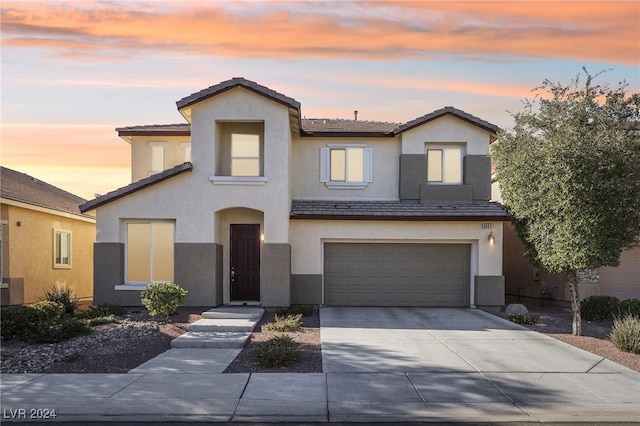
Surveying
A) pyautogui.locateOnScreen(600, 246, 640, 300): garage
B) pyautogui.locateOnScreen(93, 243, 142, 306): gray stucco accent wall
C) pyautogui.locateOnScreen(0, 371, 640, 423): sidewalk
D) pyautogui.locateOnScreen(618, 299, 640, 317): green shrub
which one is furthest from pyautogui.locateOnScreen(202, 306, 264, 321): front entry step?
pyautogui.locateOnScreen(600, 246, 640, 300): garage

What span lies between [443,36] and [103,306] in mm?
12321

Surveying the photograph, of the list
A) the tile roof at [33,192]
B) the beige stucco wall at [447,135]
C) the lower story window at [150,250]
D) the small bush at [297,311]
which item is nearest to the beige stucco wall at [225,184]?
the lower story window at [150,250]

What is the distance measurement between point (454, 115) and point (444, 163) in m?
1.73

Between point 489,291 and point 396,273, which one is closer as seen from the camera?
point 489,291

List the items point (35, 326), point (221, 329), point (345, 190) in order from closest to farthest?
point (35, 326) → point (221, 329) → point (345, 190)

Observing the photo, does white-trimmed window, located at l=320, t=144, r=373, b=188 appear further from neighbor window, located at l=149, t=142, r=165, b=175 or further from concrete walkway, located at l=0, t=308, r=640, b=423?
concrete walkway, located at l=0, t=308, r=640, b=423

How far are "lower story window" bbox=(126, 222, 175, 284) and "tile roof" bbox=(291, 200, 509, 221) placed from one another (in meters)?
4.16

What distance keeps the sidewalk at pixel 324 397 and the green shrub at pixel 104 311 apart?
593 cm

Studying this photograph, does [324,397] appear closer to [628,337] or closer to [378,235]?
[628,337]

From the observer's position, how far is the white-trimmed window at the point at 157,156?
20.3m

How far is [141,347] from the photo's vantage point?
11.5 metres

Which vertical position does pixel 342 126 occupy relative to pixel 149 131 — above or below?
above

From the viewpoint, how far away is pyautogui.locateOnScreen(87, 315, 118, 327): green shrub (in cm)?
1380

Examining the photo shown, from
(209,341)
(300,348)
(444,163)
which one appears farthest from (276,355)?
(444,163)
